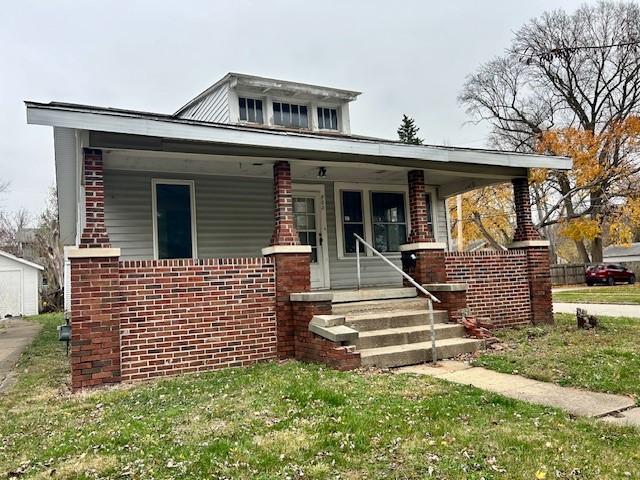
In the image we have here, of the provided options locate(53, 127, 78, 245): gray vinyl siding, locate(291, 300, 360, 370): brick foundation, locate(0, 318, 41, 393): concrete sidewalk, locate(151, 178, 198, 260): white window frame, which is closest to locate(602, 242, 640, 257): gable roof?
locate(53, 127, 78, 245): gray vinyl siding

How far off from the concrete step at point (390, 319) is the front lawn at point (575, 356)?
982 millimetres

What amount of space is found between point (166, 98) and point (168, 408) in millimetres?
30096

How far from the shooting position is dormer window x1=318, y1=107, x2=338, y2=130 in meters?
12.1

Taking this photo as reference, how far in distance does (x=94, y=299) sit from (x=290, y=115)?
7050 millimetres

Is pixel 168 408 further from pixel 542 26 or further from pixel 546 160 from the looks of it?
pixel 542 26

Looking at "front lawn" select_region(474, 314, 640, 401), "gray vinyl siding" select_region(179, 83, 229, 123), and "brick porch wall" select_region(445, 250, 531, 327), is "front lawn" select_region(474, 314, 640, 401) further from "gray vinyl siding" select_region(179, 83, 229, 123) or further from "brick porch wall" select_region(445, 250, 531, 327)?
"gray vinyl siding" select_region(179, 83, 229, 123)

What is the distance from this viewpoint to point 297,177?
31.1 ft

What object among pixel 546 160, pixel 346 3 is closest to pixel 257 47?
pixel 346 3

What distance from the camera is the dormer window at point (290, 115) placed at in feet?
38.1

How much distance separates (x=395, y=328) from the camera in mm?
7258

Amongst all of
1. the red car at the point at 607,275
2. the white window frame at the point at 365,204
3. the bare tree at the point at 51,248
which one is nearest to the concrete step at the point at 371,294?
the white window frame at the point at 365,204

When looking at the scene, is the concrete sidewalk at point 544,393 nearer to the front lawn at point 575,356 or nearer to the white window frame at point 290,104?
the front lawn at point 575,356

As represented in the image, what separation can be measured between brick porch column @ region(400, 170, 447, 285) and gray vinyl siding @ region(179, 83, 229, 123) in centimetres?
465

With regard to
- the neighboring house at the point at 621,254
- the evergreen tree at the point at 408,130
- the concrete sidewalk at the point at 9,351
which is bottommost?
the concrete sidewalk at the point at 9,351
